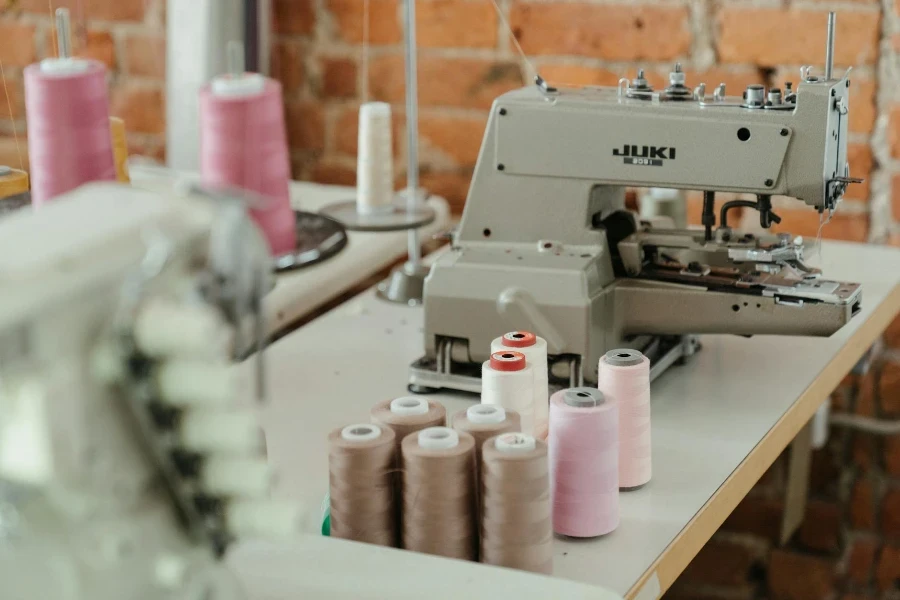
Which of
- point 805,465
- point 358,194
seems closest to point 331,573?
point 358,194

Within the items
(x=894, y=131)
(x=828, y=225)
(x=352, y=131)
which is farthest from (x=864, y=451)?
(x=352, y=131)

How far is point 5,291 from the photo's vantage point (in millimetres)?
800

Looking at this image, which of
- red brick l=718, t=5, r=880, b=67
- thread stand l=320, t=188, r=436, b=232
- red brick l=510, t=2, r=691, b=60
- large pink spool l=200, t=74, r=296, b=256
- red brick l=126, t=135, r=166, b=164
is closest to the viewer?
large pink spool l=200, t=74, r=296, b=256

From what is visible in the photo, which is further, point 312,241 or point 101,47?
point 101,47

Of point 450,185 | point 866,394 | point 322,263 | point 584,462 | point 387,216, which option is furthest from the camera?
point 450,185

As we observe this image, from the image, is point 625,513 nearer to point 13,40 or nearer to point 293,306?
point 293,306

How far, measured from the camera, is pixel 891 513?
2.40 metres

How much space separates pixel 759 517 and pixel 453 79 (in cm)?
98

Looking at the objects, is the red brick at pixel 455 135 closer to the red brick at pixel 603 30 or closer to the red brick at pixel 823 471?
A: the red brick at pixel 603 30

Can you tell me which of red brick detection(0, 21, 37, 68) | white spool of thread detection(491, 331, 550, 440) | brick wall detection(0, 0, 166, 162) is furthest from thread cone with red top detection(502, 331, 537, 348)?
red brick detection(0, 21, 37, 68)

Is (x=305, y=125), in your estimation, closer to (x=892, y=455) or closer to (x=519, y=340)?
(x=892, y=455)

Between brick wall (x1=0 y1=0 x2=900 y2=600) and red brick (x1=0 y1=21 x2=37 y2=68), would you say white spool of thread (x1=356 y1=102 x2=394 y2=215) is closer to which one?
brick wall (x1=0 y1=0 x2=900 y2=600)

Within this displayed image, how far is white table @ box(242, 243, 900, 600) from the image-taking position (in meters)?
1.26

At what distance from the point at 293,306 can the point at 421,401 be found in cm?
63
